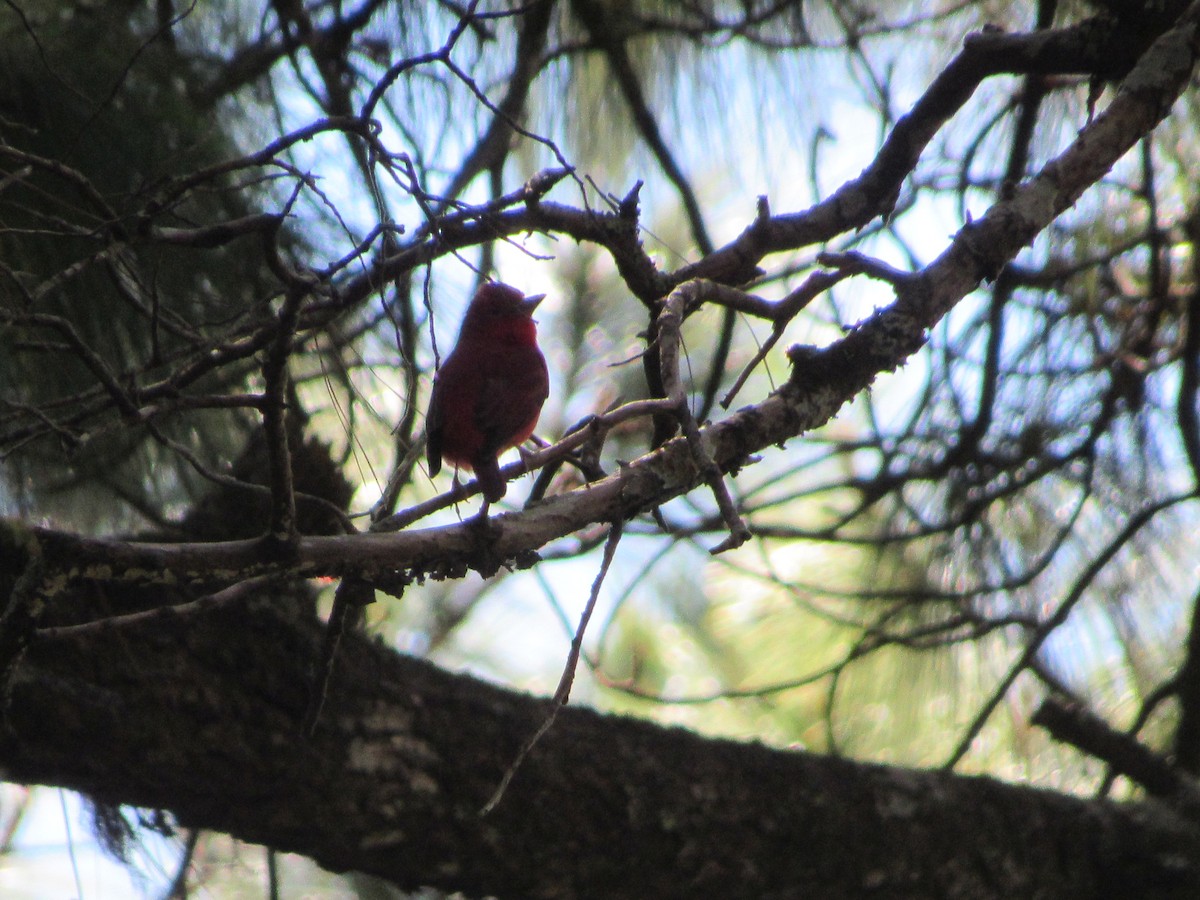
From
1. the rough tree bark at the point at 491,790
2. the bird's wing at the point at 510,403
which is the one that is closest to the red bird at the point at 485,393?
the bird's wing at the point at 510,403

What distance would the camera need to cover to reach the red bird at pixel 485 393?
2.41m

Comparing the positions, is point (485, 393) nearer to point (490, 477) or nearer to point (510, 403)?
point (510, 403)

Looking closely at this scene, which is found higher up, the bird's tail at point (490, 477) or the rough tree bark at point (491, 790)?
→ the bird's tail at point (490, 477)

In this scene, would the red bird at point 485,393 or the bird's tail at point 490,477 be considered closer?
the bird's tail at point 490,477

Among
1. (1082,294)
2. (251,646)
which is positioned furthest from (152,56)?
(1082,294)

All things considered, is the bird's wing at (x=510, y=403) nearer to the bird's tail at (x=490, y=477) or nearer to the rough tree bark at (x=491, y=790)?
the bird's tail at (x=490, y=477)

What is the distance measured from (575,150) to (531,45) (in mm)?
384

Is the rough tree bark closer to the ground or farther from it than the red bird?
closer to the ground

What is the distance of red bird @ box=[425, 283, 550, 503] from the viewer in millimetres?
2410

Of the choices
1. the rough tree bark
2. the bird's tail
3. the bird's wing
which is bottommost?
the rough tree bark

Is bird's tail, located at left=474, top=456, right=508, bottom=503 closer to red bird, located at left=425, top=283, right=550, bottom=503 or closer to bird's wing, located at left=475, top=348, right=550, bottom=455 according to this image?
red bird, located at left=425, top=283, right=550, bottom=503

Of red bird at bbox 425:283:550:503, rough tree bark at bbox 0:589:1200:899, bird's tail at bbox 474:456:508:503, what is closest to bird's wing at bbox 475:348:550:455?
red bird at bbox 425:283:550:503

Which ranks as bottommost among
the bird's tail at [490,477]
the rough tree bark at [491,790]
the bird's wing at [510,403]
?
the rough tree bark at [491,790]

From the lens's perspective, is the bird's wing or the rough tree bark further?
the bird's wing
